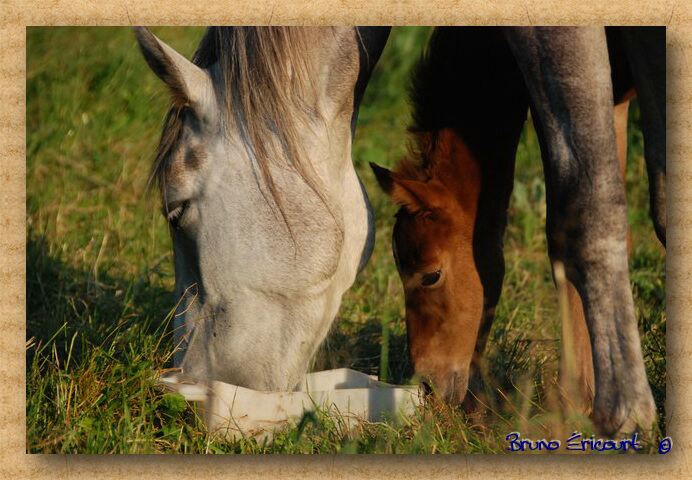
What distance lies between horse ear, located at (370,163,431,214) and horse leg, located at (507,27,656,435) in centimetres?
43

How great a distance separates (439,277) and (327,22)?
2.38ft

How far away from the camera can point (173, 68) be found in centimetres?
213

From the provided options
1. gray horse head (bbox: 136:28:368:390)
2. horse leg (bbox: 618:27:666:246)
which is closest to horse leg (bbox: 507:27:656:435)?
horse leg (bbox: 618:27:666:246)

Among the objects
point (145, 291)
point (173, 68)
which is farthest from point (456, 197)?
point (145, 291)

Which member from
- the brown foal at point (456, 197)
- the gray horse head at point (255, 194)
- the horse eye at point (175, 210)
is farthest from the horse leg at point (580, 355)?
the horse eye at point (175, 210)

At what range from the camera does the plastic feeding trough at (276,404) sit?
7.43 feet

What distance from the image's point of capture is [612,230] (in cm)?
209

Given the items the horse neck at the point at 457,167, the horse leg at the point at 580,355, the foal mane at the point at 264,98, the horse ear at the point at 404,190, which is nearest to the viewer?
the foal mane at the point at 264,98

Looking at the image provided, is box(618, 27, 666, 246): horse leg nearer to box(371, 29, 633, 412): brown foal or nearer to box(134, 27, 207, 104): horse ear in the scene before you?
box(371, 29, 633, 412): brown foal

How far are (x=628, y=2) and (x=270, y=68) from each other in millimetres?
965

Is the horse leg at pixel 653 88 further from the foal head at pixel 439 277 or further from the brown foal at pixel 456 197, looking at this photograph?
the foal head at pixel 439 277

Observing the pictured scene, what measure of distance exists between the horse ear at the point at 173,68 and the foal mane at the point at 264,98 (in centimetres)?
4

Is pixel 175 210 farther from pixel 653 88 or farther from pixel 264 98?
pixel 653 88

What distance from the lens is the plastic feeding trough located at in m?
2.27
